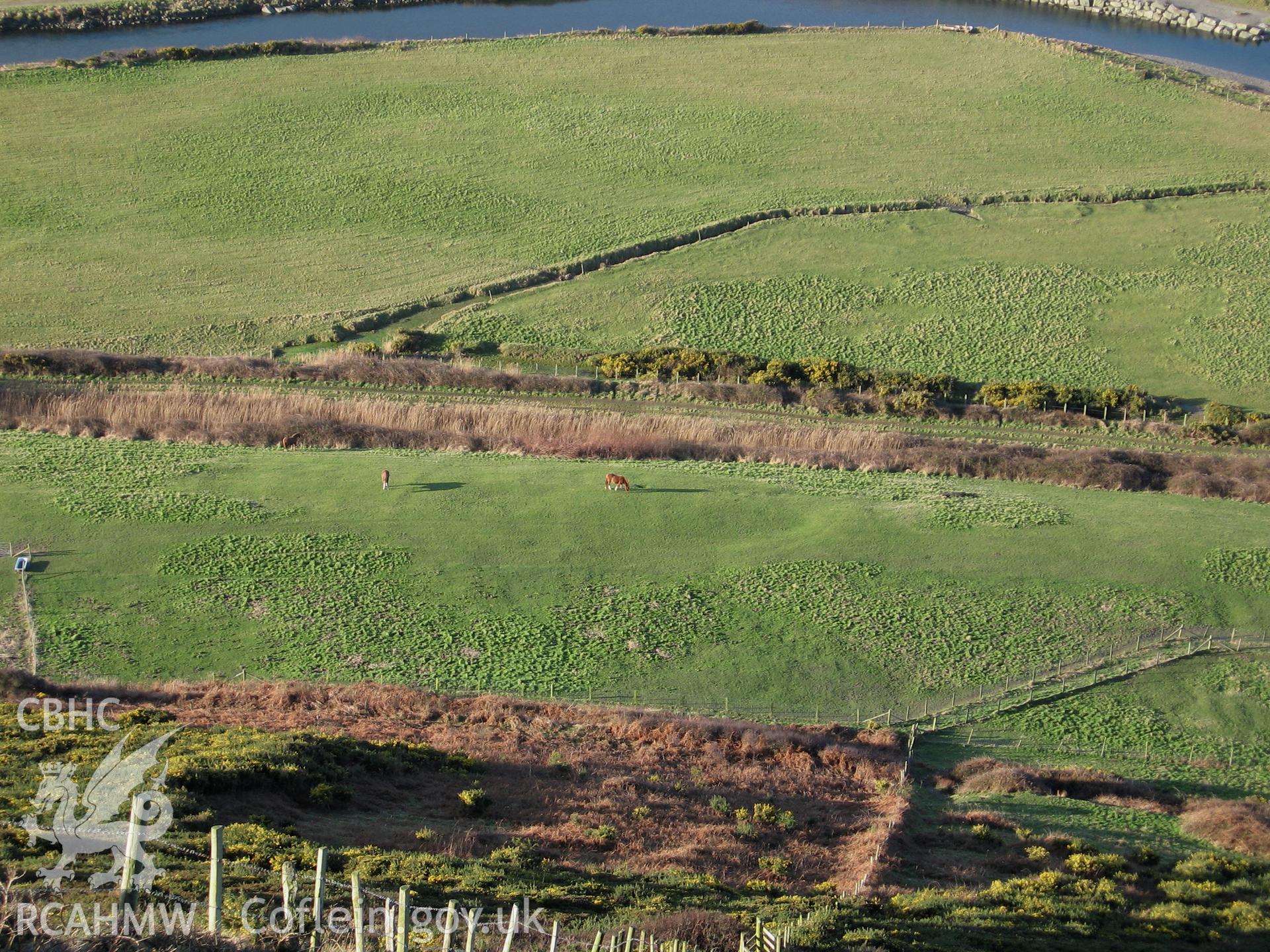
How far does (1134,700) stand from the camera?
40.6 m

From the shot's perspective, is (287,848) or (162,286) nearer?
(287,848)

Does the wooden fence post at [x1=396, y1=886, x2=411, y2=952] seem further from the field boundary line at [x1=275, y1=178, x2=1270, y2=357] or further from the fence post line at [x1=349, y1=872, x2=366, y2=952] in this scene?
the field boundary line at [x1=275, y1=178, x2=1270, y2=357]

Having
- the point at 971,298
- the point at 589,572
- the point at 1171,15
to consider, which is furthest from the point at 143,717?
the point at 1171,15

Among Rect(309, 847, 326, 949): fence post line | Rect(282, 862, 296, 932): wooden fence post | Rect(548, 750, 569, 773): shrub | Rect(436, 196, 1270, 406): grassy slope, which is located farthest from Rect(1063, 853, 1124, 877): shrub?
Rect(436, 196, 1270, 406): grassy slope

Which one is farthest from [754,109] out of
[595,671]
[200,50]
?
[595,671]

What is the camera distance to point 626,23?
350 feet

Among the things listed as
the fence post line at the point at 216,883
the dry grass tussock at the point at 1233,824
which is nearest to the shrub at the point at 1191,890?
the dry grass tussock at the point at 1233,824

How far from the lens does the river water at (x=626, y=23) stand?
330 feet

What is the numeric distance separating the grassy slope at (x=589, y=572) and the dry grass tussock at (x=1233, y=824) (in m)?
8.19

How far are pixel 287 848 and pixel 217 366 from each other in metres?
38.5

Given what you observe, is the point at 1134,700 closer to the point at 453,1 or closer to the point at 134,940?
the point at 134,940

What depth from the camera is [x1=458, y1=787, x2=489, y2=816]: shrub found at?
3155cm

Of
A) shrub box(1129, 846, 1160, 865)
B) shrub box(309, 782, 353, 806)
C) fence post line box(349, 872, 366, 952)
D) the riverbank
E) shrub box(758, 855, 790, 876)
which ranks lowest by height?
shrub box(1129, 846, 1160, 865)

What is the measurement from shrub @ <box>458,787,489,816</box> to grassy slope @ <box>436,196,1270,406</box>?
35.3m
